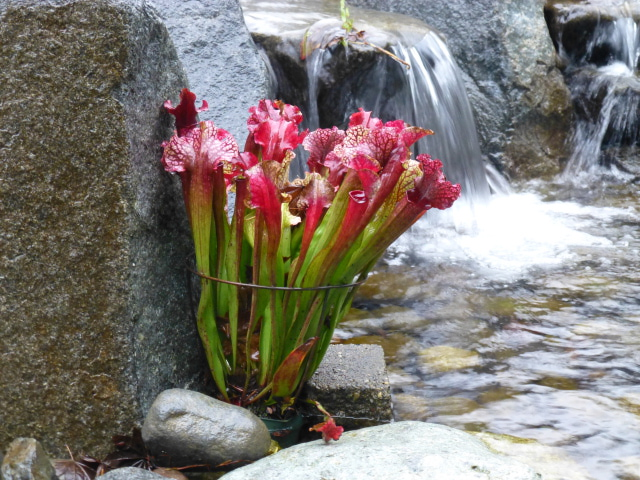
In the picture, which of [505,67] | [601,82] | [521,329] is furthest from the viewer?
[601,82]

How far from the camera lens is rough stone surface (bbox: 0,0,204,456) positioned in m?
1.80

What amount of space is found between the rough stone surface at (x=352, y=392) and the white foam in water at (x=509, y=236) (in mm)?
1983

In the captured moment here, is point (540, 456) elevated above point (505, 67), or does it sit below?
below

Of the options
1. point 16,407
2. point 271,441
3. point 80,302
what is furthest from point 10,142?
point 271,441

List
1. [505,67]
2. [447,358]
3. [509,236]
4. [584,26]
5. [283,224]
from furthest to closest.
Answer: [584,26] → [505,67] → [509,236] → [447,358] → [283,224]

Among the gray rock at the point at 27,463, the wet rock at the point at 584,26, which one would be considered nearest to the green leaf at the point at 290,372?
the gray rock at the point at 27,463

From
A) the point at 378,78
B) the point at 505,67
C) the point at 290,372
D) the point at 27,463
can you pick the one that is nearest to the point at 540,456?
the point at 290,372

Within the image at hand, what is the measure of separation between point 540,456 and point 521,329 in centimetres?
117

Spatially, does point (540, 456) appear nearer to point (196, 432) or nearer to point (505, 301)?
point (196, 432)

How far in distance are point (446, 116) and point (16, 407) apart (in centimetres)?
428

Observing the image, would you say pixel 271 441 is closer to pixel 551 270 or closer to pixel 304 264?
pixel 304 264

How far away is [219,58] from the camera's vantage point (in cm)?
377

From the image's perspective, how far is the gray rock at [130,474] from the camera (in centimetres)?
173

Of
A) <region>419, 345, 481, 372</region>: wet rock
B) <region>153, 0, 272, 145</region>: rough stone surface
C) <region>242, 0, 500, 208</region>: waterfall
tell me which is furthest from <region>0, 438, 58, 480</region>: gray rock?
<region>242, 0, 500, 208</region>: waterfall
